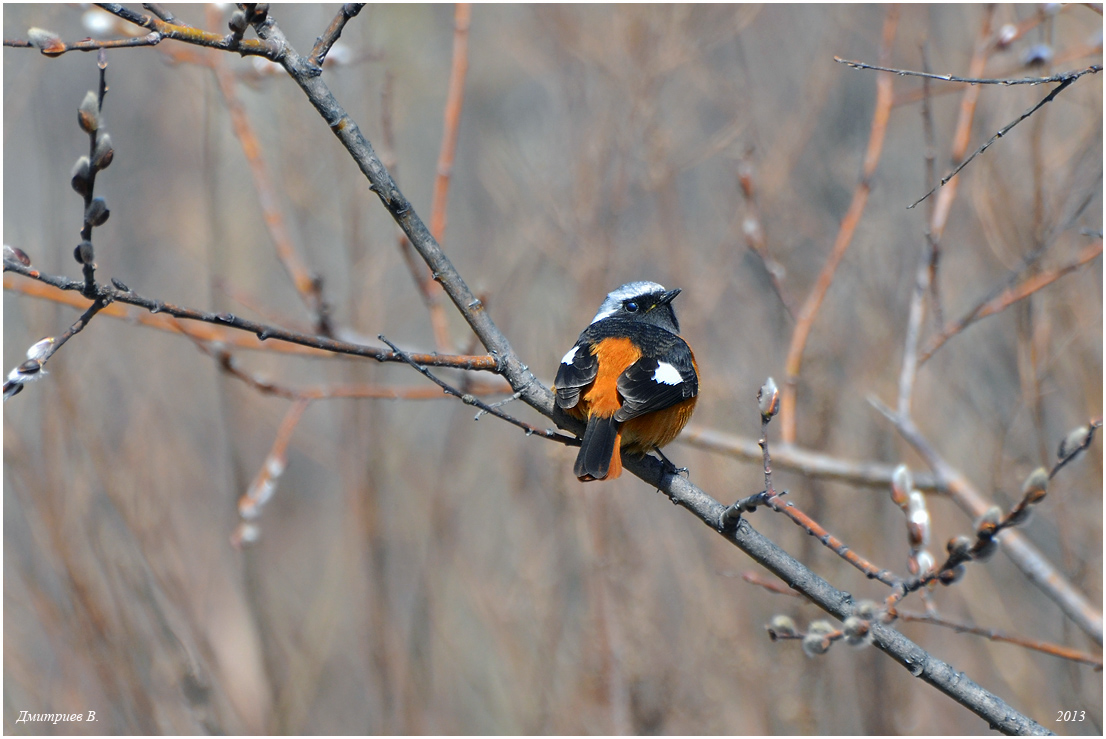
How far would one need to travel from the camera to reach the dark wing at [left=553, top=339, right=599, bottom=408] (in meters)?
2.79

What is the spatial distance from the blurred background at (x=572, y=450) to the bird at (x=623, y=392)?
665 mm

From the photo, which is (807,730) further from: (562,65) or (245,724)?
(562,65)

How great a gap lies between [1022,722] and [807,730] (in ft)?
9.80

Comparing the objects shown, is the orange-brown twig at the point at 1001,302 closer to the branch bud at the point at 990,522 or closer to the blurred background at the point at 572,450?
the blurred background at the point at 572,450

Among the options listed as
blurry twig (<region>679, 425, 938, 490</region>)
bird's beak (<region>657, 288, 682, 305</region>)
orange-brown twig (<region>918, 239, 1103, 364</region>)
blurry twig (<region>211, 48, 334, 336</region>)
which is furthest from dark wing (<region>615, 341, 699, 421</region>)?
blurry twig (<region>211, 48, 334, 336</region>)

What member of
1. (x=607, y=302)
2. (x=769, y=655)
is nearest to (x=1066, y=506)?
(x=769, y=655)

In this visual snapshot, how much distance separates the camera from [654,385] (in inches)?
115

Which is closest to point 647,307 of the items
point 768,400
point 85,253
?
point 768,400

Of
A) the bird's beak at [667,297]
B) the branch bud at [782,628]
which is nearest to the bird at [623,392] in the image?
the bird's beak at [667,297]

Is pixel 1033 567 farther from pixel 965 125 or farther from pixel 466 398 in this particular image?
pixel 466 398

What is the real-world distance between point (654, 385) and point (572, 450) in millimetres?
1510

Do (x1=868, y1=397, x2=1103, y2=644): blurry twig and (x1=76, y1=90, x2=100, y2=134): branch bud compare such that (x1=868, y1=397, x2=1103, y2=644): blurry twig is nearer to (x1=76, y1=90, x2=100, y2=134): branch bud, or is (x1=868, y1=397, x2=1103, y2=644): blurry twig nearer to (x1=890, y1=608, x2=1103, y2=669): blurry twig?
(x1=890, y1=608, x2=1103, y2=669): blurry twig

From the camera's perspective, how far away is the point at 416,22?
6.89 m

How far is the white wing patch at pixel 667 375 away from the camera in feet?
9.79
